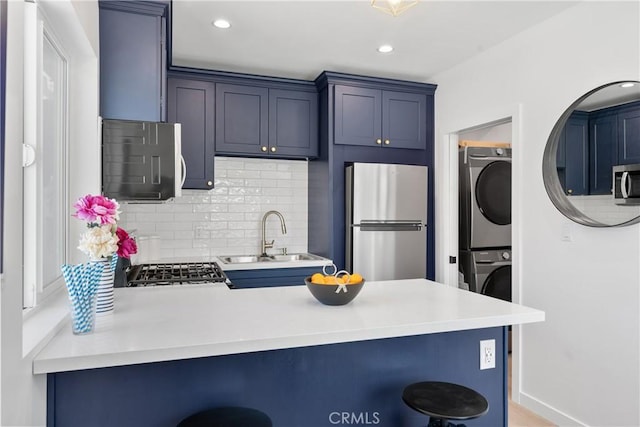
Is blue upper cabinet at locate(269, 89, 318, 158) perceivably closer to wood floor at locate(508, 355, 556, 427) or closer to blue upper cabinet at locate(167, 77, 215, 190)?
blue upper cabinet at locate(167, 77, 215, 190)

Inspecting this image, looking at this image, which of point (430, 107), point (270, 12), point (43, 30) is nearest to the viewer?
point (43, 30)

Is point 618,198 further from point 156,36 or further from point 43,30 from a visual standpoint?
point 43,30

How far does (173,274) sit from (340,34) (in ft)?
6.62

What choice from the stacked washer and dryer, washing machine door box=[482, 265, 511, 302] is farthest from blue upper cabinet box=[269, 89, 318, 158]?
washing machine door box=[482, 265, 511, 302]

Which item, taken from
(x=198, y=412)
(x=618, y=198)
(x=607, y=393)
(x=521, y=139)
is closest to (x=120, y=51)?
(x=198, y=412)

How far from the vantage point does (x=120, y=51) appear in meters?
2.42

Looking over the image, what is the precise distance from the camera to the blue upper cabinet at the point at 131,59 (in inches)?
93.9

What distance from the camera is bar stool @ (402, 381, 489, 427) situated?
1.43 metres

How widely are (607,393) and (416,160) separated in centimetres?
240

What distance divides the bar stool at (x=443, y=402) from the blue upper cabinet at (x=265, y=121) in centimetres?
276

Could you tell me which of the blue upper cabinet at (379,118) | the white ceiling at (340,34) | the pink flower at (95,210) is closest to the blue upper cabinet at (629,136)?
the white ceiling at (340,34)

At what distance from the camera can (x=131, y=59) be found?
2.43 m

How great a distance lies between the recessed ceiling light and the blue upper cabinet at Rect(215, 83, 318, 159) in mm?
846

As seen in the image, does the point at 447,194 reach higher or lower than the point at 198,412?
higher
